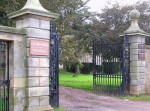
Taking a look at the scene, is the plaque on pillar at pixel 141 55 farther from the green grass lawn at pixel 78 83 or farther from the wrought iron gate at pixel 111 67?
the green grass lawn at pixel 78 83

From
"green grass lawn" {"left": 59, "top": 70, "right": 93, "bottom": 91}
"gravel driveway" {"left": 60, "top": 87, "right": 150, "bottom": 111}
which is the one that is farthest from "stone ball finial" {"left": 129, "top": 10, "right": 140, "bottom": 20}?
"green grass lawn" {"left": 59, "top": 70, "right": 93, "bottom": 91}

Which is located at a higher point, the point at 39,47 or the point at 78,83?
the point at 39,47

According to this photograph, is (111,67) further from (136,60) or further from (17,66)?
(17,66)

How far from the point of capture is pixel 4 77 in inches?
313

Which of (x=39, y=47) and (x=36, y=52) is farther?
(x=39, y=47)

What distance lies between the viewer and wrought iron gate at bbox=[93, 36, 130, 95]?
13680 millimetres

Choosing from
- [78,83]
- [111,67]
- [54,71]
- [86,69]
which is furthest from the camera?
[86,69]

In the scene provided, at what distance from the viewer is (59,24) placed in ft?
52.7

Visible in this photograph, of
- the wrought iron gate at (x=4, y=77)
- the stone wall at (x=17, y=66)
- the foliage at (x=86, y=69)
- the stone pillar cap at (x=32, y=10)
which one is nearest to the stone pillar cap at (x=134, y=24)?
the stone pillar cap at (x=32, y=10)

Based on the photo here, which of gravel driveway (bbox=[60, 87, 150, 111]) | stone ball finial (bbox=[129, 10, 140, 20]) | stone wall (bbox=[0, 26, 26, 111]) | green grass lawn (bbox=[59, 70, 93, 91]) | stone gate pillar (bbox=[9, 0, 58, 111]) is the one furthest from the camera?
green grass lawn (bbox=[59, 70, 93, 91])

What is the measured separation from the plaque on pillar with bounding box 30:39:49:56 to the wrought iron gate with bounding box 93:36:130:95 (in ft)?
19.4

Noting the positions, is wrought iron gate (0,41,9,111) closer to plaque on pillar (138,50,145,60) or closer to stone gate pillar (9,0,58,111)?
stone gate pillar (9,0,58,111)

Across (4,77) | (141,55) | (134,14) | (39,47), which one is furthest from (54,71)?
(134,14)

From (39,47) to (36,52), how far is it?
0.62 ft
